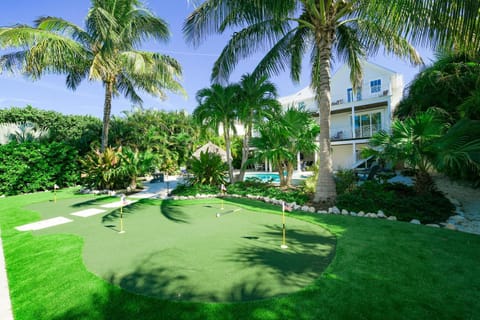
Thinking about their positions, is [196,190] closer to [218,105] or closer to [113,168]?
[218,105]

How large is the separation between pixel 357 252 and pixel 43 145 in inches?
617

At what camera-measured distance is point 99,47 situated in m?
11.5

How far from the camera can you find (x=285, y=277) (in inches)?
112

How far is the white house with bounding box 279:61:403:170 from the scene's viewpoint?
693 inches

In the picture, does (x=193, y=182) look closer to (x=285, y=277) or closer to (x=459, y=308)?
(x=285, y=277)

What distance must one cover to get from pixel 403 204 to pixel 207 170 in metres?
7.61

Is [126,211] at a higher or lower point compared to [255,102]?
lower

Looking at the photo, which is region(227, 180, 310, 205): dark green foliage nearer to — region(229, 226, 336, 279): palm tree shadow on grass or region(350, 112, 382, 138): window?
region(229, 226, 336, 279): palm tree shadow on grass

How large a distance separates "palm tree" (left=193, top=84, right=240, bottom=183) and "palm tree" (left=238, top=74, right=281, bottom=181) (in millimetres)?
456

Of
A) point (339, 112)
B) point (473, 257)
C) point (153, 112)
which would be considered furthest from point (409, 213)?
point (153, 112)

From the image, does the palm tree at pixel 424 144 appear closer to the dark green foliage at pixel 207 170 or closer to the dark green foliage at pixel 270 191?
the dark green foliage at pixel 270 191

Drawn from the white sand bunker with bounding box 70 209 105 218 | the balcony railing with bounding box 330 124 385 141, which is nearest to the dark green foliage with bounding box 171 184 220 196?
the white sand bunker with bounding box 70 209 105 218

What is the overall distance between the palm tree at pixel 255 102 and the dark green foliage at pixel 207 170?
1395mm

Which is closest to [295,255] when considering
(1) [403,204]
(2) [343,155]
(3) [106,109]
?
(1) [403,204]
